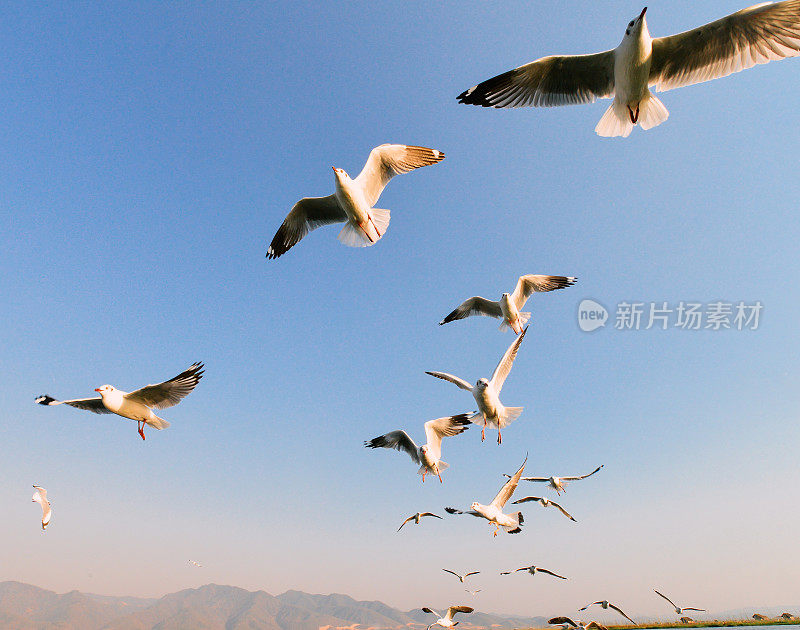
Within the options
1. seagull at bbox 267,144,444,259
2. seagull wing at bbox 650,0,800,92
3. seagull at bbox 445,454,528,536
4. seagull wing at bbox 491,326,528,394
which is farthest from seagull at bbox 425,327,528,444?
seagull wing at bbox 650,0,800,92

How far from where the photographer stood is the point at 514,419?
38.9 ft

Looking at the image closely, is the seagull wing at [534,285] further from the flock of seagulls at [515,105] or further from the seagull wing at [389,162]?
the seagull wing at [389,162]

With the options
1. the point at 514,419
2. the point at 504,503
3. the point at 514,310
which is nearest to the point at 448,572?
the point at 504,503

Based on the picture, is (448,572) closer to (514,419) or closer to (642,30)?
(514,419)

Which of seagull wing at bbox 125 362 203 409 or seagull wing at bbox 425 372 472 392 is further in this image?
seagull wing at bbox 425 372 472 392

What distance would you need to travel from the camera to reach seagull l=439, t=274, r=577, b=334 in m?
14.2

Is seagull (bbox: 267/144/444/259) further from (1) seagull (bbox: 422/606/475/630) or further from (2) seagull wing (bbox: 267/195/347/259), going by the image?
(1) seagull (bbox: 422/606/475/630)

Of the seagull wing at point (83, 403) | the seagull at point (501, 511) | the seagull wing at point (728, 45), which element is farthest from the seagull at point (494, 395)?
the seagull wing at point (83, 403)

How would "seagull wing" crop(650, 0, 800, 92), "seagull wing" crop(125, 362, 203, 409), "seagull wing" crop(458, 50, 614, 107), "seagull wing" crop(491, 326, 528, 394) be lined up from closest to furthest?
"seagull wing" crop(650, 0, 800, 92)
"seagull wing" crop(458, 50, 614, 107)
"seagull wing" crop(125, 362, 203, 409)
"seagull wing" crop(491, 326, 528, 394)

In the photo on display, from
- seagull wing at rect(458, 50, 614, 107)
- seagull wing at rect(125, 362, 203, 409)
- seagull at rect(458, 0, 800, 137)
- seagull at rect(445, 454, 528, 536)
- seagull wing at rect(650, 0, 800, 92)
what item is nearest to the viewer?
seagull wing at rect(650, 0, 800, 92)

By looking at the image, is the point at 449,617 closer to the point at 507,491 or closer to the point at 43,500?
the point at 507,491

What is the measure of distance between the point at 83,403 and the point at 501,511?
10129mm

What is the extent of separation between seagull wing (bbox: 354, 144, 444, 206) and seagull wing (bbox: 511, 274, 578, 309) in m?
5.98

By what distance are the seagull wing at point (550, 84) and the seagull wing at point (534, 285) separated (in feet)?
23.2
